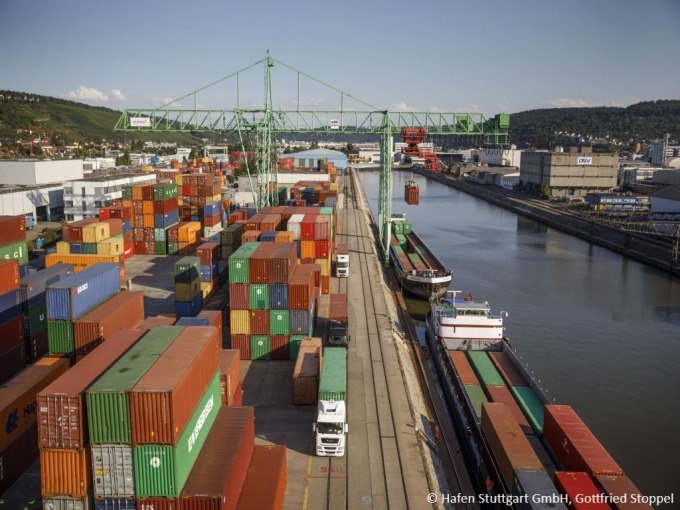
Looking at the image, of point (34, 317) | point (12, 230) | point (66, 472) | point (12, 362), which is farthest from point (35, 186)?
point (66, 472)

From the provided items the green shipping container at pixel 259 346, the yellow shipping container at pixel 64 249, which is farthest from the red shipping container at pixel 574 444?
the yellow shipping container at pixel 64 249

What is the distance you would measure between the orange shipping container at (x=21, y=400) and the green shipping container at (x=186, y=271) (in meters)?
11.1

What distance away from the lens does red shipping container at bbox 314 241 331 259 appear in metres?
29.5

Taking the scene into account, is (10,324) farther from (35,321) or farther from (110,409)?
(110,409)

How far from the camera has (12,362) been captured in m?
17.6

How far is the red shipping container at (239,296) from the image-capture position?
2042 centimetres

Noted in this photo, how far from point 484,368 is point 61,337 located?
46.7 feet

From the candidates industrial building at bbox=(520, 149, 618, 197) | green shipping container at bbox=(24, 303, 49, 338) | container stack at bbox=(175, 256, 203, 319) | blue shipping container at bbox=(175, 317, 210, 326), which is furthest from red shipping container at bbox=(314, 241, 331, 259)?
industrial building at bbox=(520, 149, 618, 197)

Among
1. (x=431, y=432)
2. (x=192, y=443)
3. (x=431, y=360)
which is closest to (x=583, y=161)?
(x=431, y=360)

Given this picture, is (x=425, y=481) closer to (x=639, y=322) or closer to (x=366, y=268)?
(x=639, y=322)

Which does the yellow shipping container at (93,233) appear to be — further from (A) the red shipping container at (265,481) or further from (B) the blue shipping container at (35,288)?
(A) the red shipping container at (265,481)

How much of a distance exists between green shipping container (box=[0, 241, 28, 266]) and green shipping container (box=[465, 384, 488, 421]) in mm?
17608

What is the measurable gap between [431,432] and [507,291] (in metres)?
20.6

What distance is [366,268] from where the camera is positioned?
1478 inches
